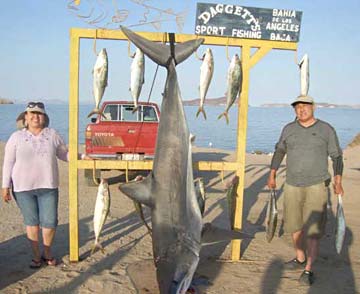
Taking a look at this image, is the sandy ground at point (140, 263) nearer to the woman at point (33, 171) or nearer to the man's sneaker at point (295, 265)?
the man's sneaker at point (295, 265)

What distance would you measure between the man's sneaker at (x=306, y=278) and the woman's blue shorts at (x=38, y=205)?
9.73 ft

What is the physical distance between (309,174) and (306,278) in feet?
3.94

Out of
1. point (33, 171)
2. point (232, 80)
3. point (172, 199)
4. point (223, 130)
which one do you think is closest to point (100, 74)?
point (33, 171)

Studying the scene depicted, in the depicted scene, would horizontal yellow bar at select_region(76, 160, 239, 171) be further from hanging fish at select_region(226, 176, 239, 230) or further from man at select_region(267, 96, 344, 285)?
man at select_region(267, 96, 344, 285)

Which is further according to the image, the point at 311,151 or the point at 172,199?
the point at 311,151

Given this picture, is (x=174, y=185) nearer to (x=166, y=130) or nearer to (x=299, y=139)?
(x=166, y=130)

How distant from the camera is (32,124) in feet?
16.8

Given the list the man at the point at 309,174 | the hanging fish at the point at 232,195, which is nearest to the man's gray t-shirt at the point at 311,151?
the man at the point at 309,174

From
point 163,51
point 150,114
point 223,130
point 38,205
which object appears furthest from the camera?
point 223,130

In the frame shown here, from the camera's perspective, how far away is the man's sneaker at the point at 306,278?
A: 5.07 m

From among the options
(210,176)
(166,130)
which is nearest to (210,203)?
(210,176)

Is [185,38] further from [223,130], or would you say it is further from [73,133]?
[223,130]

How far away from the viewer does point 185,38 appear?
17.4ft

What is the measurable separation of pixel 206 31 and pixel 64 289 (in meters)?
3.39
